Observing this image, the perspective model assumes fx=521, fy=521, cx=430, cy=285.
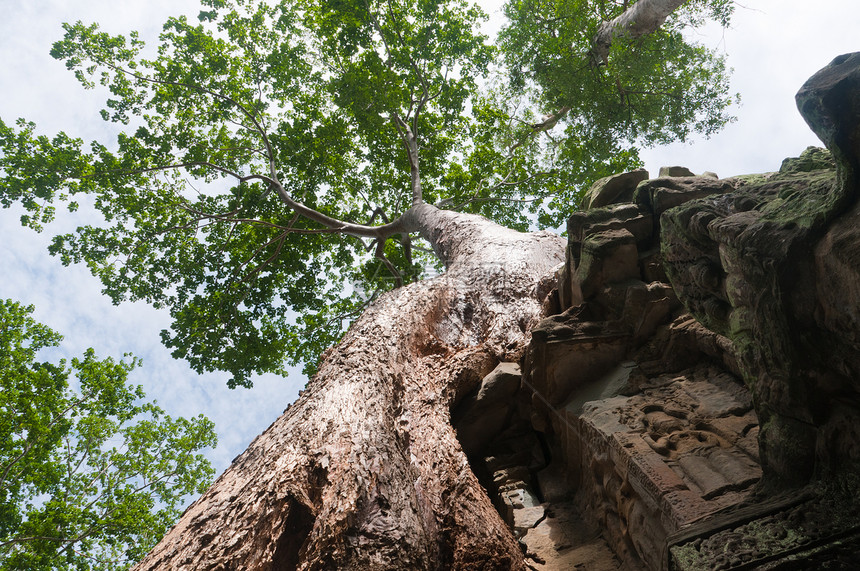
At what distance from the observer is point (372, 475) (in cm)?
270

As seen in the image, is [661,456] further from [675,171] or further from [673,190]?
[675,171]

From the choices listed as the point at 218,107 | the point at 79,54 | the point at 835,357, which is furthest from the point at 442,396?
the point at 79,54

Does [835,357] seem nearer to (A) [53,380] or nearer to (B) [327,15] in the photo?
(B) [327,15]

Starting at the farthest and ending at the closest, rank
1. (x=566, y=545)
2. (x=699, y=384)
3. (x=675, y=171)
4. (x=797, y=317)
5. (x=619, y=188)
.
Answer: (x=619, y=188) → (x=675, y=171) → (x=699, y=384) → (x=566, y=545) → (x=797, y=317)

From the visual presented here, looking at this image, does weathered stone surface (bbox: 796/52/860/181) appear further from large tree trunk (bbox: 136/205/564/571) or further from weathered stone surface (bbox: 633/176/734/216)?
large tree trunk (bbox: 136/205/564/571)

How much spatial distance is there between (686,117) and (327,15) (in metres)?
7.12

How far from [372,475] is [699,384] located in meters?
2.02

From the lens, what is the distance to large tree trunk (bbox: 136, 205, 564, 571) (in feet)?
7.79

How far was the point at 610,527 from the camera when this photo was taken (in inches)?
114

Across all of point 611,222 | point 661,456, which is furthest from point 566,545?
point 611,222

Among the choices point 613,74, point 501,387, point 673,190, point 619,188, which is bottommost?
point 501,387

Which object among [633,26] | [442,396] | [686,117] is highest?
[633,26]

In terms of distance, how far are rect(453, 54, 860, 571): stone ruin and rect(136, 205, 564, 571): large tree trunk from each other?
433mm

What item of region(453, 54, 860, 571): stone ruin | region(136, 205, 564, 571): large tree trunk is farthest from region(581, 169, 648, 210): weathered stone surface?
region(136, 205, 564, 571): large tree trunk
